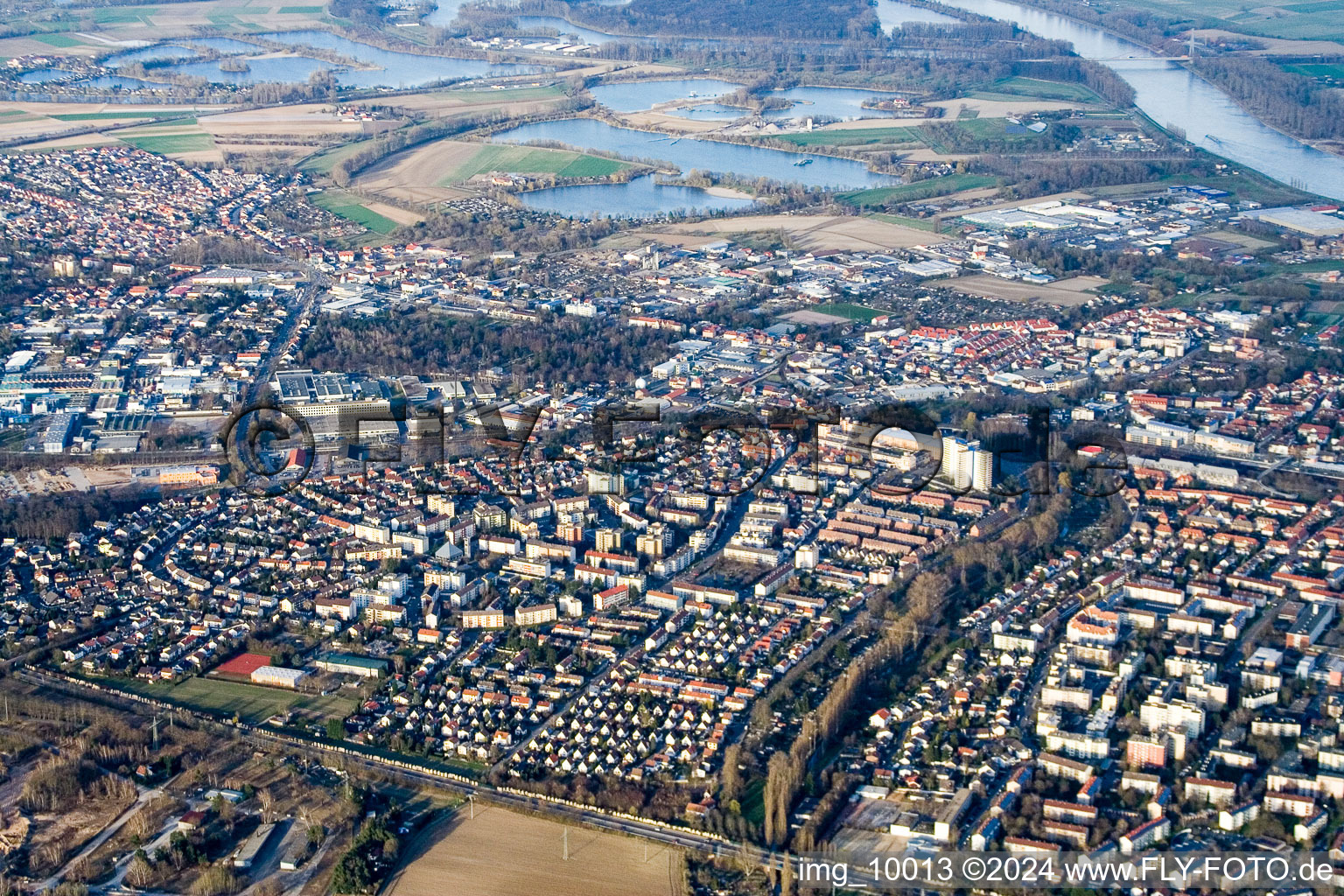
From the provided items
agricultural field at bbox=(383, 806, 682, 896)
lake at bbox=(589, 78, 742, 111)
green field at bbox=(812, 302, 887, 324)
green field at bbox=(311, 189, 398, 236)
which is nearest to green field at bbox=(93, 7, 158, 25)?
lake at bbox=(589, 78, 742, 111)

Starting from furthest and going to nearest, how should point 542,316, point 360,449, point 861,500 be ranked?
point 542,316 < point 360,449 < point 861,500

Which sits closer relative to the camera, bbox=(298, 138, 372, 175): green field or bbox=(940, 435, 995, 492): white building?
bbox=(940, 435, 995, 492): white building

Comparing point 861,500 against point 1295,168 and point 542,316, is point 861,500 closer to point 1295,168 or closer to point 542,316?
point 542,316

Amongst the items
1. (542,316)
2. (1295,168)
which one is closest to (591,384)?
(542,316)

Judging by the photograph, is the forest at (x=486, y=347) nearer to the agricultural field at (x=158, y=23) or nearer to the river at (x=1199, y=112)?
the river at (x=1199, y=112)

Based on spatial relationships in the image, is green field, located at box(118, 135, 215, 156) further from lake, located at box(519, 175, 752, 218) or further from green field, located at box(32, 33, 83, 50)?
green field, located at box(32, 33, 83, 50)

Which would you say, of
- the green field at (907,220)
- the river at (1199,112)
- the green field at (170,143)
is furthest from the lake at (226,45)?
the green field at (907,220)
